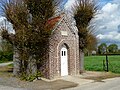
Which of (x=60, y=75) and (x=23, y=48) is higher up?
(x=23, y=48)

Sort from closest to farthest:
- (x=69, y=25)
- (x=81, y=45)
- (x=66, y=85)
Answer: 1. (x=66, y=85)
2. (x=69, y=25)
3. (x=81, y=45)

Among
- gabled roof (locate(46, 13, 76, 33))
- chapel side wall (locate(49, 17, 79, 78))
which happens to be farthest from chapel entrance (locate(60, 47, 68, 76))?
gabled roof (locate(46, 13, 76, 33))

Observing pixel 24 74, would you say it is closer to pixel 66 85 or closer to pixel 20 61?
pixel 20 61

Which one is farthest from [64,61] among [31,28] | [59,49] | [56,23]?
[31,28]

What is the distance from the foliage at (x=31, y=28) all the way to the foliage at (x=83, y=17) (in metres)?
5.47

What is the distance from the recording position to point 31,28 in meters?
19.9

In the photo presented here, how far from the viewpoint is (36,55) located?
20.8 m

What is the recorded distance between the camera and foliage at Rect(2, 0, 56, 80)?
779 inches

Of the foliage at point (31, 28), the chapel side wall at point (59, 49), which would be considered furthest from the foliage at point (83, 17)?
the foliage at point (31, 28)

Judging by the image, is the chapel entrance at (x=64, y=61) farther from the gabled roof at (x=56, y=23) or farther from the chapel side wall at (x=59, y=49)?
the gabled roof at (x=56, y=23)

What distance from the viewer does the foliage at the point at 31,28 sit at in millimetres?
19797

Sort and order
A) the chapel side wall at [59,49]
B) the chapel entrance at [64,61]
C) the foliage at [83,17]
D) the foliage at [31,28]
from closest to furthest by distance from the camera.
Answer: the foliage at [31,28] < the chapel side wall at [59,49] < the chapel entrance at [64,61] < the foliage at [83,17]

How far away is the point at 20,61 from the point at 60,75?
3.66 meters

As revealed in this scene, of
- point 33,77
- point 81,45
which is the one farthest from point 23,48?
point 81,45
